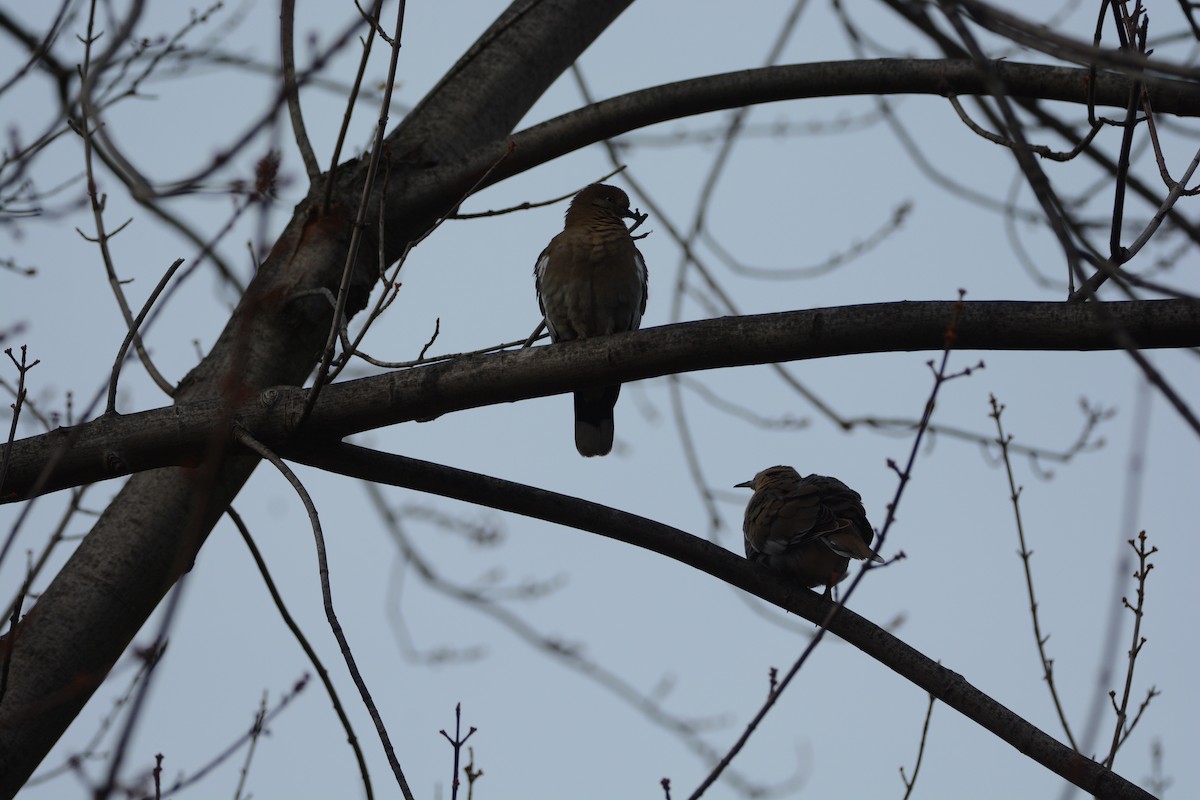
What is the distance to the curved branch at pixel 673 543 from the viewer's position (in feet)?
8.14

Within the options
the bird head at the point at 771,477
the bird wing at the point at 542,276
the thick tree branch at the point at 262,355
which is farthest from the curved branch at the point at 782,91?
the bird head at the point at 771,477

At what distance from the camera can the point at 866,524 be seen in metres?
4.17

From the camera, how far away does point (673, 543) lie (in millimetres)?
2754

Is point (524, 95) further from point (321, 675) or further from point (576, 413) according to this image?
point (321, 675)

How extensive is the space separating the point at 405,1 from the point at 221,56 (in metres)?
2.01

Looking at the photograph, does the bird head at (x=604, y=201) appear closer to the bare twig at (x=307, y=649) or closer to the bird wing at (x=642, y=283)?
the bird wing at (x=642, y=283)

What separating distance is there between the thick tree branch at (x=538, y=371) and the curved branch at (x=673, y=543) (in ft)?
0.37

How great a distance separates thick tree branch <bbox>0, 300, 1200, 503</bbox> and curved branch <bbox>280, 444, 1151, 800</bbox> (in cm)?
11

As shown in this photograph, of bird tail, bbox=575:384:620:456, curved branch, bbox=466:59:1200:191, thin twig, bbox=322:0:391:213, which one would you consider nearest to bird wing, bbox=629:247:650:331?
bird tail, bbox=575:384:620:456

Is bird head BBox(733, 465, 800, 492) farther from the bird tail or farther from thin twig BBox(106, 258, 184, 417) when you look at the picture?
thin twig BBox(106, 258, 184, 417)

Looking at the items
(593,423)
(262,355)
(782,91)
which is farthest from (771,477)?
(262,355)

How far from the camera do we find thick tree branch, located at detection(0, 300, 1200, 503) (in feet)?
7.65

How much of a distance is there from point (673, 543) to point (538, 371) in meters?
0.54

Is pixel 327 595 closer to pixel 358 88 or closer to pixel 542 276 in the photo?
pixel 358 88
